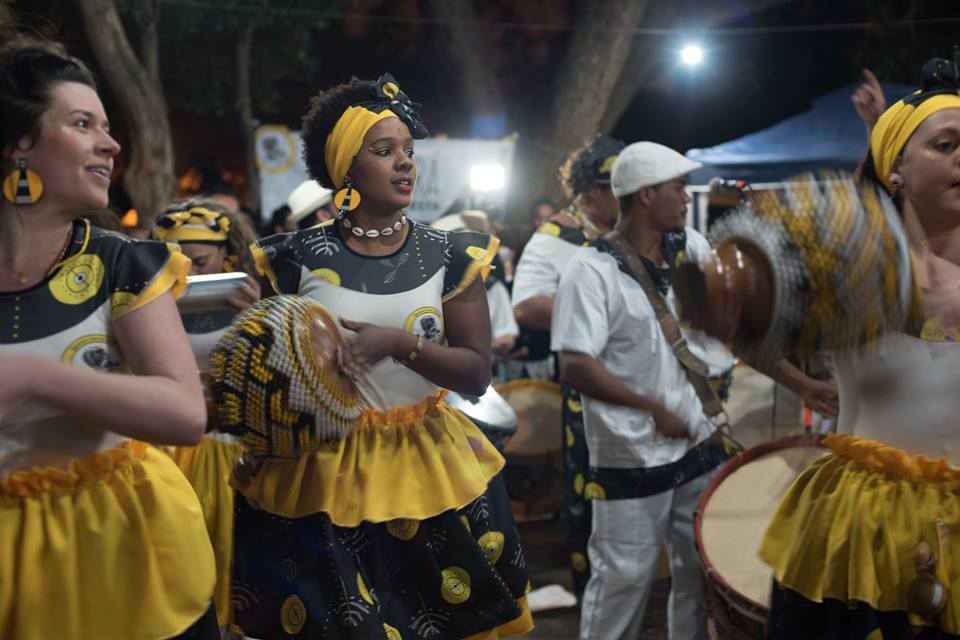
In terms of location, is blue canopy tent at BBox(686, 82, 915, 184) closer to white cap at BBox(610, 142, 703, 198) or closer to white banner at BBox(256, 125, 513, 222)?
white banner at BBox(256, 125, 513, 222)

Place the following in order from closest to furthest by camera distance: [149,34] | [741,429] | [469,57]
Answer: [741,429] < [149,34] < [469,57]

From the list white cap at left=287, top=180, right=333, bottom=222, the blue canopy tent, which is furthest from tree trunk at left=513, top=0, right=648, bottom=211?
white cap at left=287, top=180, right=333, bottom=222

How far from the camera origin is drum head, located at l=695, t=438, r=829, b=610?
4176 mm

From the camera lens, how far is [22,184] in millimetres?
2422

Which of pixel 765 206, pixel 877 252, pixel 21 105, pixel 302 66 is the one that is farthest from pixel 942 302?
pixel 302 66

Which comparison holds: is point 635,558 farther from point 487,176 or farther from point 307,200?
point 487,176

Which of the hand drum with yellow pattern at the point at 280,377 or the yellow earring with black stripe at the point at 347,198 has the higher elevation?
the yellow earring with black stripe at the point at 347,198

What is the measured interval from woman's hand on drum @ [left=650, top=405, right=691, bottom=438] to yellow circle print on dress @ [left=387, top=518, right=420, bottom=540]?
4.65ft

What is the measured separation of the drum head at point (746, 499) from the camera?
4176mm

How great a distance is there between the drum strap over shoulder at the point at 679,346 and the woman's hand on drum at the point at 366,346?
1.83m

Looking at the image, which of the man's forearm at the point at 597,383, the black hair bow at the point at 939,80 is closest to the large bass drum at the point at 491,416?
the man's forearm at the point at 597,383

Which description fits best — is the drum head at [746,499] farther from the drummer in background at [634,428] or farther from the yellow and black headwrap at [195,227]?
the yellow and black headwrap at [195,227]

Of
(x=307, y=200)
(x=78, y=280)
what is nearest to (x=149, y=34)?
(x=307, y=200)

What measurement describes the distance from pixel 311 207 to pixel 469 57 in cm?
1050
